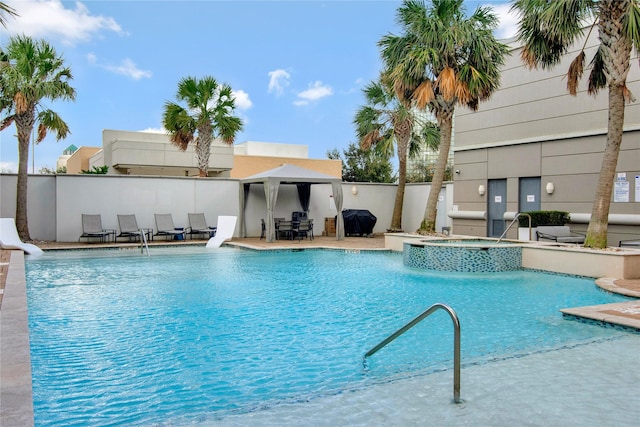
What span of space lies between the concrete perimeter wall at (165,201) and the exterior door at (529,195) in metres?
3.31

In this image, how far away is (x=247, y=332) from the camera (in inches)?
217

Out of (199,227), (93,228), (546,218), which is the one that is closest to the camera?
(546,218)

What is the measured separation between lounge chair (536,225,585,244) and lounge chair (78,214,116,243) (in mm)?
11911

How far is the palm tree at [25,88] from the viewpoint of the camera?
13.8m

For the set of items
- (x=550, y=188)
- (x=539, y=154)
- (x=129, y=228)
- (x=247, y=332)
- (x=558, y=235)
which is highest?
(x=539, y=154)

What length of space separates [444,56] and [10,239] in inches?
469

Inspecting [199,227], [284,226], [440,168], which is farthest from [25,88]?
[440,168]

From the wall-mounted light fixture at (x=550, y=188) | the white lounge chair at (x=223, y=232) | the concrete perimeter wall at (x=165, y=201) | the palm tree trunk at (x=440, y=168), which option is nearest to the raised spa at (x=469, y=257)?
the palm tree trunk at (x=440, y=168)

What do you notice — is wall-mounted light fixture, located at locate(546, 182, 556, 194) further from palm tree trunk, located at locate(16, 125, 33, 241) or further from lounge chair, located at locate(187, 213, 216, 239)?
palm tree trunk, located at locate(16, 125, 33, 241)

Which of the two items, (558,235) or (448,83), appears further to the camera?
(448,83)

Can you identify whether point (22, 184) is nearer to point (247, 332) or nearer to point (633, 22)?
point (247, 332)

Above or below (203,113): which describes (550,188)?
below

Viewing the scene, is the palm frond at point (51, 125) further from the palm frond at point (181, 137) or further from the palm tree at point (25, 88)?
the palm frond at point (181, 137)

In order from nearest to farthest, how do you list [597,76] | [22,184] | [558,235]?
1. [597,76]
2. [558,235]
3. [22,184]
